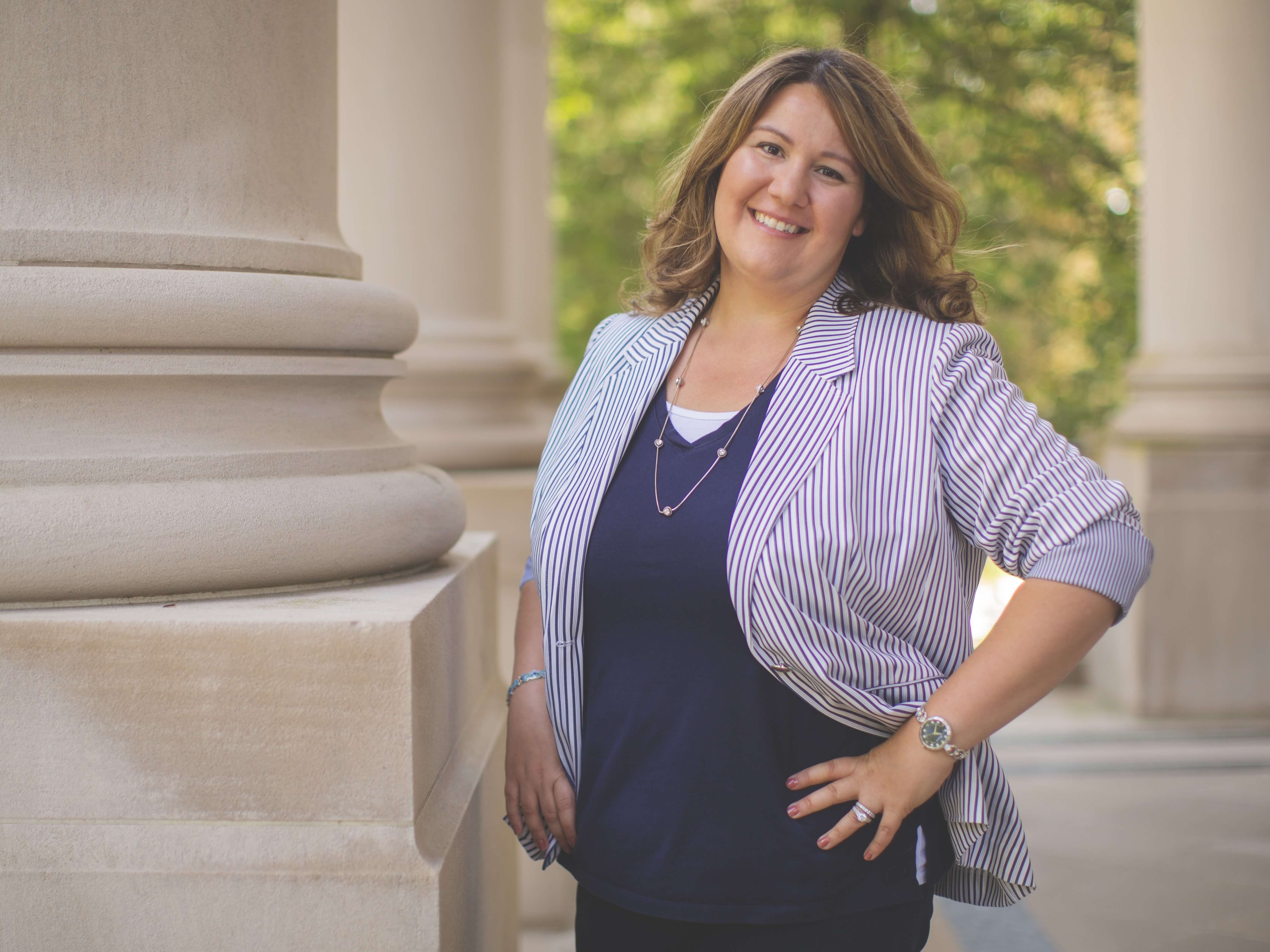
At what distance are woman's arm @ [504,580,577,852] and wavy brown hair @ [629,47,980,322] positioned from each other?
4.92 feet

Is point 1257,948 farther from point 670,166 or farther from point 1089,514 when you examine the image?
point 670,166

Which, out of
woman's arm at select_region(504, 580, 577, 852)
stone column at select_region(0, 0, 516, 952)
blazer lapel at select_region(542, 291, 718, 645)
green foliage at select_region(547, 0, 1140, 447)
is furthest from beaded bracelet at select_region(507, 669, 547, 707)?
green foliage at select_region(547, 0, 1140, 447)

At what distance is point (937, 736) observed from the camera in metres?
3.49

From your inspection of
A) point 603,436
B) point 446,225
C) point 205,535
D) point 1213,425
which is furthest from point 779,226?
point 1213,425

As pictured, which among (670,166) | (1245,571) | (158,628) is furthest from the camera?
(1245,571)

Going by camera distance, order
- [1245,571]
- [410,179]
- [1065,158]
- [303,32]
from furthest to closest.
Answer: [1065,158], [1245,571], [410,179], [303,32]

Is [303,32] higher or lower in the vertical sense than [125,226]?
higher

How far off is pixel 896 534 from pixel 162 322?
223 centimetres

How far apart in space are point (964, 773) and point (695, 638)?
3.00 ft

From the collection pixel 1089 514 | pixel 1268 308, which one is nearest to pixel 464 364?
pixel 1089 514

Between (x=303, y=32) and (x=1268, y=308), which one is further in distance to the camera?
(x=1268, y=308)

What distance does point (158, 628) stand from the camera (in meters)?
3.25

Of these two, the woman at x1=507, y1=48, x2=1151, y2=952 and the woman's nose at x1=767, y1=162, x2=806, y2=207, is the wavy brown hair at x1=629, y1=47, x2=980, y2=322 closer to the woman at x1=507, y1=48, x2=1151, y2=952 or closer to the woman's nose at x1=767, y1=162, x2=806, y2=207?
Result: the woman at x1=507, y1=48, x2=1151, y2=952

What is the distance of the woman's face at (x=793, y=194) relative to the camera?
404 centimetres
